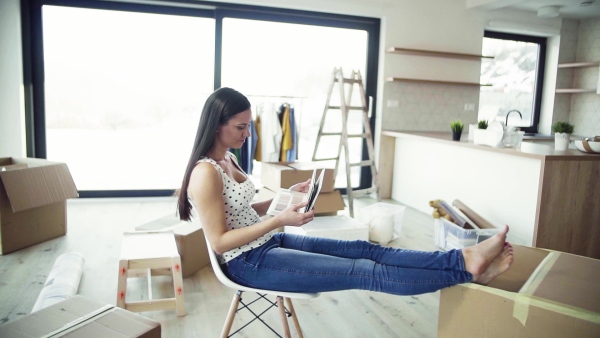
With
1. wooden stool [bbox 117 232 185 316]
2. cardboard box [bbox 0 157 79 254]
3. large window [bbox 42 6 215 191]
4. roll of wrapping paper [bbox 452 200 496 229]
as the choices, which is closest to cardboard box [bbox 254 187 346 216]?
roll of wrapping paper [bbox 452 200 496 229]

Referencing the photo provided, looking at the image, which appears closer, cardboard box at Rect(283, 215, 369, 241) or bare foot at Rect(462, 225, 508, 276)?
bare foot at Rect(462, 225, 508, 276)

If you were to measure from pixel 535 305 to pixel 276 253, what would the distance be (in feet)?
2.75

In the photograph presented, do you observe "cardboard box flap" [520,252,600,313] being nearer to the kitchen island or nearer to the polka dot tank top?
the polka dot tank top

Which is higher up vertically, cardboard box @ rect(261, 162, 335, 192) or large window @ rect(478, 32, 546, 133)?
large window @ rect(478, 32, 546, 133)

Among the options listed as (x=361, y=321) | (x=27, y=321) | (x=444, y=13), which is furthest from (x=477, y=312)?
(x=444, y=13)

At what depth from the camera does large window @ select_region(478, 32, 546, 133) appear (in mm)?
5629

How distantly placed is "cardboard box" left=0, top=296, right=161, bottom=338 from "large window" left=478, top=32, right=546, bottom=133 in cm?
518

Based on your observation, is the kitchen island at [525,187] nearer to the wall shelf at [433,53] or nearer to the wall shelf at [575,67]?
the wall shelf at [433,53]

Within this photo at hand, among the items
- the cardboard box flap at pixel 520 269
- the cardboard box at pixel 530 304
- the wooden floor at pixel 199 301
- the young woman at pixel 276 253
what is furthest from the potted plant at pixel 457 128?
the young woman at pixel 276 253

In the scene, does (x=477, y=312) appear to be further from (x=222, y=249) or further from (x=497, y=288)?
(x=222, y=249)

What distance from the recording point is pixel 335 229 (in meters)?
3.14

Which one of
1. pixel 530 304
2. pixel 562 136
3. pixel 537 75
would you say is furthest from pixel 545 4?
pixel 530 304

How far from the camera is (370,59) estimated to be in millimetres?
5145

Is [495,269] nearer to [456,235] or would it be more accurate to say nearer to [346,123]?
[456,235]
